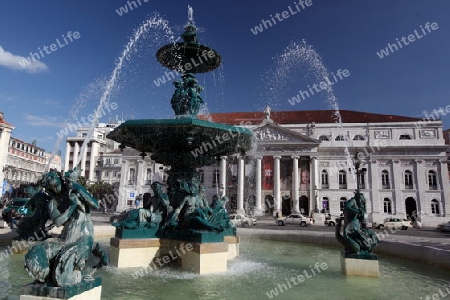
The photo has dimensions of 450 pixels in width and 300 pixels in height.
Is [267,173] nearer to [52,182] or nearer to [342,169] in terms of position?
[342,169]

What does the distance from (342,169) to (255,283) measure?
151 ft

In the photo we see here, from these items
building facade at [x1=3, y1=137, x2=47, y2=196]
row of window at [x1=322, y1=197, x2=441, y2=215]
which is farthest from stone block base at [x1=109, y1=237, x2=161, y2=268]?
building facade at [x1=3, y1=137, x2=47, y2=196]

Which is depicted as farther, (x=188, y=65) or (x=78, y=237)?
(x=188, y=65)

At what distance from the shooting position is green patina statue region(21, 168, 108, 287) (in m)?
3.46

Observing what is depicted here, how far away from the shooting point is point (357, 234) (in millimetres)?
7227

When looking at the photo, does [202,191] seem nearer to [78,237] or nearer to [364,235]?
[364,235]

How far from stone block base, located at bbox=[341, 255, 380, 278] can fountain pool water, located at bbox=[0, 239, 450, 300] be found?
0.62 ft

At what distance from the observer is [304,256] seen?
33.2 ft

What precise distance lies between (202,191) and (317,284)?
4.14 m

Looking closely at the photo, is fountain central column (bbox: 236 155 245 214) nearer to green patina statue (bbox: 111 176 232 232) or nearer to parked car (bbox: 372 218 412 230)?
parked car (bbox: 372 218 412 230)

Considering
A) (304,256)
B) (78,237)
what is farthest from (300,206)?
(78,237)

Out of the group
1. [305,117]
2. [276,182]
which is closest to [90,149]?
[276,182]

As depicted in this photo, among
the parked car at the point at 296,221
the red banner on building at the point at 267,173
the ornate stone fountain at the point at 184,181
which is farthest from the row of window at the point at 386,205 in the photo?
the ornate stone fountain at the point at 184,181

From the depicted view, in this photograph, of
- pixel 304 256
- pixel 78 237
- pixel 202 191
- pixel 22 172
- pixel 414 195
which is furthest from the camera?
pixel 22 172
